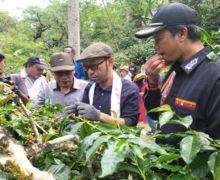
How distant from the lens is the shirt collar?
2314 mm

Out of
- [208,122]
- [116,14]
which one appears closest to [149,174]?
[208,122]

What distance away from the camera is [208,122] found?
2.17 metres

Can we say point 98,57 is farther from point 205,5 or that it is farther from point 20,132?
point 205,5

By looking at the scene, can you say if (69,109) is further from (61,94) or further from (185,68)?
(61,94)

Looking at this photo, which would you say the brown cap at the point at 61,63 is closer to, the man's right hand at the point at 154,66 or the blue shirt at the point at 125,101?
the blue shirt at the point at 125,101

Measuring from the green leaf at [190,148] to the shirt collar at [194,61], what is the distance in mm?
965

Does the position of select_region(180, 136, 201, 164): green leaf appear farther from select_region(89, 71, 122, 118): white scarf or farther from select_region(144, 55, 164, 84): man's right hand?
select_region(89, 71, 122, 118): white scarf

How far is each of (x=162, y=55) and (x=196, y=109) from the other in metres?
0.39

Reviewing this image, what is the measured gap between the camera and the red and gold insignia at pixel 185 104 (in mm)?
2215

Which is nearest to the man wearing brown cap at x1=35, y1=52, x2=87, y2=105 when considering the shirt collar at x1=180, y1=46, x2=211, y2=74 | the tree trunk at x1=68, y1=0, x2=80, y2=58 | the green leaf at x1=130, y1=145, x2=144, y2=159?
the shirt collar at x1=180, y1=46, x2=211, y2=74

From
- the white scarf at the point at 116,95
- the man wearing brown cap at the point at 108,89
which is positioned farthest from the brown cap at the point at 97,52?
the white scarf at the point at 116,95

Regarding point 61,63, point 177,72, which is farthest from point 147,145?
point 61,63

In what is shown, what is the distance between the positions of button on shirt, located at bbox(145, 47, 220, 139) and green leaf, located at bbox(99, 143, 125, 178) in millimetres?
965

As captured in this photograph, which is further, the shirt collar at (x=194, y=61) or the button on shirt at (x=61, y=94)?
the button on shirt at (x=61, y=94)
